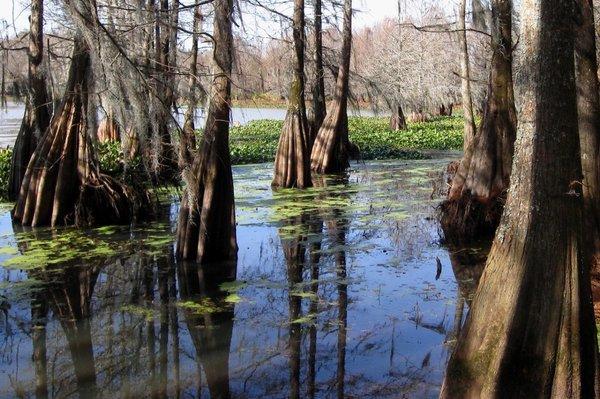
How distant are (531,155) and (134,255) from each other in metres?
5.95

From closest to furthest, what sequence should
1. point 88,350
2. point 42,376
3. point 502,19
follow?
point 42,376 → point 88,350 → point 502,19

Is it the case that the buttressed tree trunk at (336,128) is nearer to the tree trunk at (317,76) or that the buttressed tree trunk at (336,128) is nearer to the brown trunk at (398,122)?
the tree trunk at (317,76)

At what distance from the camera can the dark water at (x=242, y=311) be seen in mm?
5258

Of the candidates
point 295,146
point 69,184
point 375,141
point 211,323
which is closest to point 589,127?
point 211,323

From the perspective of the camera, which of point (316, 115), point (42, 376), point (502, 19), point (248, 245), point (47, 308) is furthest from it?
point (316, 115)

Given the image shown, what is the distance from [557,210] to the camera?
13.4ft

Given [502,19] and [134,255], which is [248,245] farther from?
[502,19]

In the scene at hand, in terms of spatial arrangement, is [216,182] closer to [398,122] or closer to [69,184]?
[69,184]

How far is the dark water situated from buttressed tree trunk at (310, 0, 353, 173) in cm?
625

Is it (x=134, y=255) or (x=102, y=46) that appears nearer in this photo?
(x=102, y=46)

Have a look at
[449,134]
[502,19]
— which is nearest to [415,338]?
[502,19]

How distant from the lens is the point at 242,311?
6.84 meters

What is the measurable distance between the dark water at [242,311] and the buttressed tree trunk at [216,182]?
25 cm

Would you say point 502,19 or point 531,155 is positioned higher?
point 502,19
